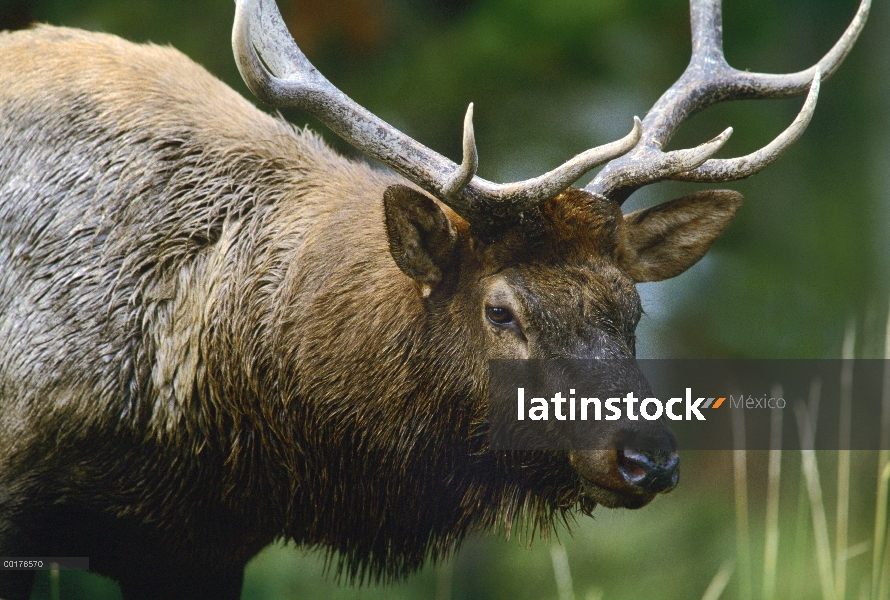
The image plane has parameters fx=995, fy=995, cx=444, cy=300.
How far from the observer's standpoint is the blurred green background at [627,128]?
21.0 ft

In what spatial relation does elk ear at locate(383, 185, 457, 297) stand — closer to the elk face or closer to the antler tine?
the elk face

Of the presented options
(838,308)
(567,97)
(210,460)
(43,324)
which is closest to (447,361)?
(210,460)

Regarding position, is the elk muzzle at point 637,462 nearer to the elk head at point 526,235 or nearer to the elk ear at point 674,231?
the elk head at point 526,235

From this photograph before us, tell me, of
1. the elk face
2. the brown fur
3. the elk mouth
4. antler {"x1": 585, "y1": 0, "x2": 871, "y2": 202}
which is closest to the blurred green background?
antler {"x1": 585, "y1": 0, "x2": 871, "y2": 202}

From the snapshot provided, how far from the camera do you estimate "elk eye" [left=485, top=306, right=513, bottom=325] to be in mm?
3299

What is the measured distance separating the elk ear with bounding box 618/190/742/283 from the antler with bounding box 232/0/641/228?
705mm

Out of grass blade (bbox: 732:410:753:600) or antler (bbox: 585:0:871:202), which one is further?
grass blade (bbox: 732:410:753:600)

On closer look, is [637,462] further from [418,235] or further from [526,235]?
[418,235]

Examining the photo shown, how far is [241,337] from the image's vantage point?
3660 mm

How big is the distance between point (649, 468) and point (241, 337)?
157 centimetres

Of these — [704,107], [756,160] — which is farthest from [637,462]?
[704,107]

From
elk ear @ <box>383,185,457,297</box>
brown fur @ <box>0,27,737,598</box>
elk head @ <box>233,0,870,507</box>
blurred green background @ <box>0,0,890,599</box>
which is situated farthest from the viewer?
blurred green background @ <box>0,0,890,599</box>

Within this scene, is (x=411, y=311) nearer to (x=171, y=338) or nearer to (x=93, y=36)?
(x=171, y=338)

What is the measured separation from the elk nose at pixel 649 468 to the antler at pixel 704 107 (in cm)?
99
